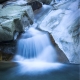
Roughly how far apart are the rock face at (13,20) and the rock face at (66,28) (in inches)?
23.3

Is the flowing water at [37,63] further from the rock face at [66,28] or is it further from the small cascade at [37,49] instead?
the rock face at [66,28]

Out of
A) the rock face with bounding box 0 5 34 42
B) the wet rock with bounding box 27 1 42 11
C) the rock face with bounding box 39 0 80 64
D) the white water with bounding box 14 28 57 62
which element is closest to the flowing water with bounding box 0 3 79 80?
the white water with bounding box 14 28 57 62

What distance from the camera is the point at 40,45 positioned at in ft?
18.9

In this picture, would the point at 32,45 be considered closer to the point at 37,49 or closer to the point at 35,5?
the point at 37,49

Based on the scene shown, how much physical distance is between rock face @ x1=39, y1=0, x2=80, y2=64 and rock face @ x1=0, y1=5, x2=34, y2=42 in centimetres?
59

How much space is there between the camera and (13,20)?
6.07m

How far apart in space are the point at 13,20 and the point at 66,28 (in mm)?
1656

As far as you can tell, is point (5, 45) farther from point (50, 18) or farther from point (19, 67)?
point (50, 18)

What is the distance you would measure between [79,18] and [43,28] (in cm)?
135

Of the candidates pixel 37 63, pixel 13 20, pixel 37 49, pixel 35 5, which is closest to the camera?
pixel 37 63

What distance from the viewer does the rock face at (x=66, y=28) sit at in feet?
17.0

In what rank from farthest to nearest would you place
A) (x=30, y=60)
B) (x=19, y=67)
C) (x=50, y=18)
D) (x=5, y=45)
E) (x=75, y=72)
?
(x=50, y=18), (x=5, y=45), (x=30, y=60), (x=19, y=67), (x=75, y=72)

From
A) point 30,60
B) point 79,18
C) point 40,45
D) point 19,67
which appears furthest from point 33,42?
point 79,18

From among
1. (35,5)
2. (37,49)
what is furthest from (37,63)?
(35,5)
